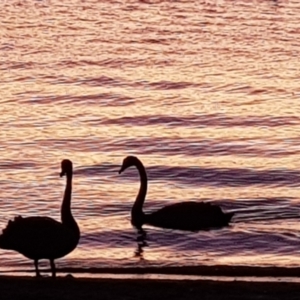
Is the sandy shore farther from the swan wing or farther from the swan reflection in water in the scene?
the swan reflection in water

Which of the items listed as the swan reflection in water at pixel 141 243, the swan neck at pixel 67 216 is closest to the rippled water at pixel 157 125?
the swan reflection in water at pixel 141 243

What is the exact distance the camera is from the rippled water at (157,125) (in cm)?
1741

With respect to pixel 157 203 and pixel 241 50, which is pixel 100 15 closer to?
pixel 241 50

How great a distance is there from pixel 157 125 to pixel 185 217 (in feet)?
29.9

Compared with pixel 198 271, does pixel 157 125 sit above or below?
above

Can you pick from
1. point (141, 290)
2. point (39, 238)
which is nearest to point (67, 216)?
point (39, 238)

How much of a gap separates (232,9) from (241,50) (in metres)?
10.6

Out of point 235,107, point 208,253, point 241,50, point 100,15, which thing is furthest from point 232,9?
point 208,253

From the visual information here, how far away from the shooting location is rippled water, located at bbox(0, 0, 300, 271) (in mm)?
17406

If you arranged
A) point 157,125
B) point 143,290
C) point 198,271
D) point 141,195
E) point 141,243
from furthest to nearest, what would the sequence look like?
point 157,125, point 141,195, point 141,243, point 198,271, point 143,290

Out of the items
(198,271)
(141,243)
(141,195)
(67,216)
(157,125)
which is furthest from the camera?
(157,125)

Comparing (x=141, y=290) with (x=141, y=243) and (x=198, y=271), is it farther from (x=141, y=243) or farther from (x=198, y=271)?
(x=141, y=243)

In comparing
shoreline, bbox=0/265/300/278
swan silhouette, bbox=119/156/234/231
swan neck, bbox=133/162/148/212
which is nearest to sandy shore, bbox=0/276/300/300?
shoreline, bbox=0/265/300/278

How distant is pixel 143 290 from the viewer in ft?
36.5
